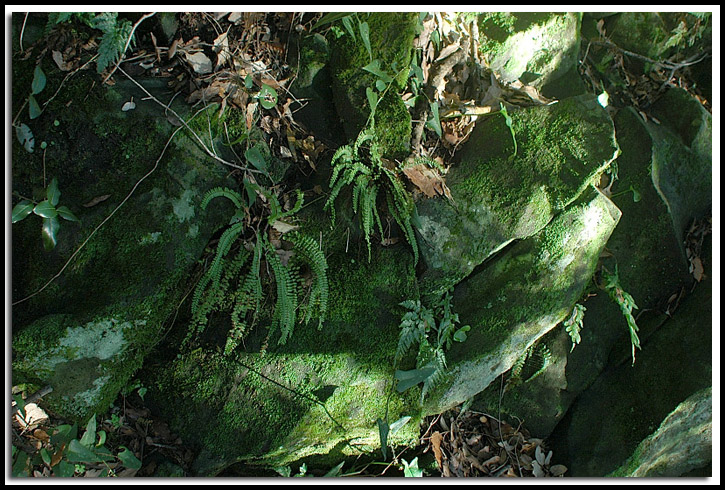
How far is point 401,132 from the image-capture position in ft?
10.4

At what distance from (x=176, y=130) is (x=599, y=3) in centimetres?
335

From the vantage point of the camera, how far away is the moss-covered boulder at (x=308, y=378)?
3.06 m

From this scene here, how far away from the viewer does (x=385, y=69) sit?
125 inches

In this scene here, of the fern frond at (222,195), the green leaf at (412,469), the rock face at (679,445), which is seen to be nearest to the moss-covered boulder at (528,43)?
the fern frond at (222,195)

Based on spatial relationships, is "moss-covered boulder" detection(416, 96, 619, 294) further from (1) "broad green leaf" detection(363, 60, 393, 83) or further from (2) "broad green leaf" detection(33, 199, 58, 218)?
(2) "broad green leaf" detection(33, 199, 58, 218)

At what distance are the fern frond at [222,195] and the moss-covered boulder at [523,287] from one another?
1.85 metres

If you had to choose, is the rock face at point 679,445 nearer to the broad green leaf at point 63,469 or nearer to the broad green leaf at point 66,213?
the broad green leaf at point 63,469

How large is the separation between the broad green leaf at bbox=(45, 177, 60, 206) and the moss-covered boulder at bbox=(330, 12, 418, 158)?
6.69 feet

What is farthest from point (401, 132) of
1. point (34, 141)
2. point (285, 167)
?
point (34, 141)

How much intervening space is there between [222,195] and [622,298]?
133 inches

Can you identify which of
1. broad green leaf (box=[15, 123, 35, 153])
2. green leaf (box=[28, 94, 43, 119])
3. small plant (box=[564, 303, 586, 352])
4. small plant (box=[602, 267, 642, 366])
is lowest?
small plant (box=[564, 303, 586, 352])

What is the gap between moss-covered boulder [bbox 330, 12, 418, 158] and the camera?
3.16 meters

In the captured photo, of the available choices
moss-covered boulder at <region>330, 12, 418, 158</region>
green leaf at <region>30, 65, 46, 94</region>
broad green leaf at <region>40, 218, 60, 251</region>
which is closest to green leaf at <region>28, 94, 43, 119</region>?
green leaf at <region>30, 65, 46, 94</region>

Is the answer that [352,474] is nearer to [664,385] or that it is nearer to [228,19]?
[664,385]
